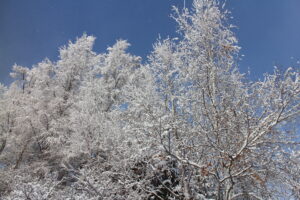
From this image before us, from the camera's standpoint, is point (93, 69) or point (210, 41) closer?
point (210, 41)

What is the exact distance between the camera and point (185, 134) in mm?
4578

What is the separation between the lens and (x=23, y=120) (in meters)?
8.95

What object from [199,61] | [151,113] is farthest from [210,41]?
[151,113]

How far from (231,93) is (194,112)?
88cm

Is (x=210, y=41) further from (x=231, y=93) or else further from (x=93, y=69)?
(x=93, y=69)

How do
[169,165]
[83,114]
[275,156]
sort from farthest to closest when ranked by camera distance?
[83,114] < [169,165] < [275,156]

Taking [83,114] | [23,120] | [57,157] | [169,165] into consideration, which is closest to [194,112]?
[169,165]

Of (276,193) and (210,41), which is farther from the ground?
(210,41)

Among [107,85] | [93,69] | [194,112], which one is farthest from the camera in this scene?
[93,69]

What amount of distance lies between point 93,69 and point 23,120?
4.41m

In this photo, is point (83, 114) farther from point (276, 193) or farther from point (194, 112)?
point (276, 193)

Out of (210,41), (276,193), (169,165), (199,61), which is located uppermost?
(210,41)

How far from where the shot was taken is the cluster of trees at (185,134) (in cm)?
369

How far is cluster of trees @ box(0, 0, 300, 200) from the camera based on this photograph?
369cm
